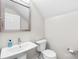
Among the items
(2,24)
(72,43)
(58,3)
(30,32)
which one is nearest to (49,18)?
(58,3)

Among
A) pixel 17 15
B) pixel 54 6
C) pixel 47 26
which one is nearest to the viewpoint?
pixel 17 15

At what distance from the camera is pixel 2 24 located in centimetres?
142

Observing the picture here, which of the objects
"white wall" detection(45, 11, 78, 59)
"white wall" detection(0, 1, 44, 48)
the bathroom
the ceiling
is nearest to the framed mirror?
the bathroom

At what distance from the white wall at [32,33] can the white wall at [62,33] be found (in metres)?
0.27

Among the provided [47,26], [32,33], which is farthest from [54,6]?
[32,33]

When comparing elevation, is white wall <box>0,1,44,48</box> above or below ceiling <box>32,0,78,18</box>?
below

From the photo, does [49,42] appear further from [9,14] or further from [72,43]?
[9,14]

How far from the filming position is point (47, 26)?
242 cm

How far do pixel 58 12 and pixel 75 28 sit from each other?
64 cm

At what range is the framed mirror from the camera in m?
1.52

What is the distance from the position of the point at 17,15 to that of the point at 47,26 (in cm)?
110

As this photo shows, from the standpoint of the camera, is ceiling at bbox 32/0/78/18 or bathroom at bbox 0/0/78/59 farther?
ceiling at bbox 32/0/78/18

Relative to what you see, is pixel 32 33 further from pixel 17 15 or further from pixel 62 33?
pixel 62 33

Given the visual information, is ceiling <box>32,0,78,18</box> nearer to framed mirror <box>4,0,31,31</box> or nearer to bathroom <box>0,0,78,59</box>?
bathroom <box>0,0,78,59</box>
